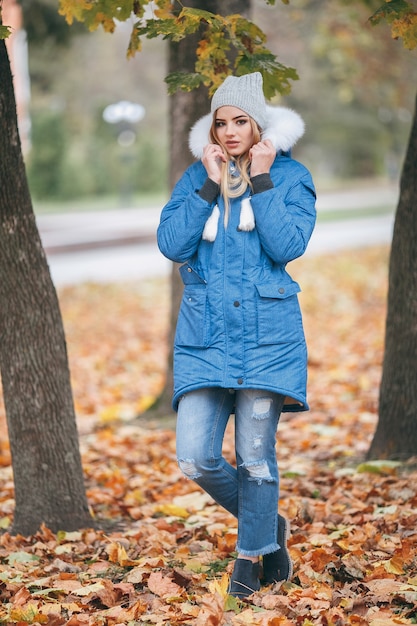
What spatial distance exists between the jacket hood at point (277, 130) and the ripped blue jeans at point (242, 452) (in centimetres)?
101

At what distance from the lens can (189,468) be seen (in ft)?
10.7

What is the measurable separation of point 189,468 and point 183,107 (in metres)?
3.69

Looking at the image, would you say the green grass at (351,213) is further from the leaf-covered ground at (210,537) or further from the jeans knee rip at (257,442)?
the jeans knee rip at (257,442)

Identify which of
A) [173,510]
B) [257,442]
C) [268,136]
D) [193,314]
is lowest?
[173,510]

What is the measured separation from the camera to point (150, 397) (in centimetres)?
838

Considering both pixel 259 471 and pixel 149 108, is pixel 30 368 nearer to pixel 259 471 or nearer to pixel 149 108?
pixel 259 471

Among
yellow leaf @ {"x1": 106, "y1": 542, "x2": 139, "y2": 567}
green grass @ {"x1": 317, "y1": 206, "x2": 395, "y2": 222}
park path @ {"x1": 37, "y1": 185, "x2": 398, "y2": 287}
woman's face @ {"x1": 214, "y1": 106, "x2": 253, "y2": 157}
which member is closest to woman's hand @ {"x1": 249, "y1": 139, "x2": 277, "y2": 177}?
woman's face @ {"x1": 214, "y1": 106, "x2": 253, "y2": 157}

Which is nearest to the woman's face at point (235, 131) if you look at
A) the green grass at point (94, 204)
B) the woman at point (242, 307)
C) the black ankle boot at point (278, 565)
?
the woman at point (242, 307)

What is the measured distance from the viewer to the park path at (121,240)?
16641mm

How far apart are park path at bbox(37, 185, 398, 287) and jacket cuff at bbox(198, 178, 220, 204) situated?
11859 mm

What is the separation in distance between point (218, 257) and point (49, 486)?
1710 mm

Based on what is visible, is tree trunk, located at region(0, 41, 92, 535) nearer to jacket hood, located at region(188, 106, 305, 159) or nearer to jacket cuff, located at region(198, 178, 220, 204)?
jacket hood, located at region(188, 106, 305, 159)

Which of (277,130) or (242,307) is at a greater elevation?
(277,130)

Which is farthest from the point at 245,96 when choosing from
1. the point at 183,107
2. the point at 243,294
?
the point at 183,107
